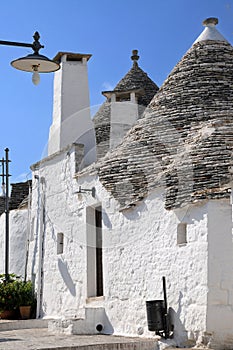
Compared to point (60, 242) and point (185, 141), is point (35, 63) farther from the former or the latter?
point (60, 242)

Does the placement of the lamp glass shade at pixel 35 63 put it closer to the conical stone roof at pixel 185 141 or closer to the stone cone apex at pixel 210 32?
the conical stone roof at pixel 185 141

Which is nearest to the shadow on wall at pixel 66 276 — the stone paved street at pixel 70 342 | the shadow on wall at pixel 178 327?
the stone paved street at pixel 70 342

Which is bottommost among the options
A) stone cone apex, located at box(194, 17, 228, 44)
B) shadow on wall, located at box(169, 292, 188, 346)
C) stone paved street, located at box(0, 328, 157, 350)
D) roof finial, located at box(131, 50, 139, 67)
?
stone paved street, located at box(0, 328, 157, 350)

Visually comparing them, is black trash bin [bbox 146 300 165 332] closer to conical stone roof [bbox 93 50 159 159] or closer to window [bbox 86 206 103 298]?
window [bbox 86 206 103 298]

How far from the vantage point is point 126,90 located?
17.8 m

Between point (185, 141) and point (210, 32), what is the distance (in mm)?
3836

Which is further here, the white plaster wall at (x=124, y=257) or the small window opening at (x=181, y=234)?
the small window opening at (x=181, y=234)

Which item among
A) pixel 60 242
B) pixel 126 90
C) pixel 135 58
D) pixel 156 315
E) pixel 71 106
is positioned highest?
pixel 135 58

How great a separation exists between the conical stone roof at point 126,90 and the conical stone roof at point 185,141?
4040mm

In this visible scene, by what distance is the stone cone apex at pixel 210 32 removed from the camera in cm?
1437

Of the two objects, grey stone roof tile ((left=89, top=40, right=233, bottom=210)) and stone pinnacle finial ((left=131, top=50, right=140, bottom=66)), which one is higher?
stone pinnacle finial ((left=131, top=50, right=140, bottom=66))

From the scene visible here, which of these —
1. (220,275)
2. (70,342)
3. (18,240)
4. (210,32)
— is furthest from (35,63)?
(18,240)

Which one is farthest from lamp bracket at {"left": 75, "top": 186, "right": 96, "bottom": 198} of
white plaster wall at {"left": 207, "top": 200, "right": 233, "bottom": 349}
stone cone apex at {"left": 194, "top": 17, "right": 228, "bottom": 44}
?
stone cone apex at {"left": 194, "top": 17, "right": 228, "bottom": 44}

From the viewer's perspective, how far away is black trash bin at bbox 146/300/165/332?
406 inches
